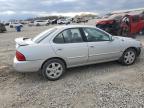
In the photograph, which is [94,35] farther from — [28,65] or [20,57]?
[20,57]

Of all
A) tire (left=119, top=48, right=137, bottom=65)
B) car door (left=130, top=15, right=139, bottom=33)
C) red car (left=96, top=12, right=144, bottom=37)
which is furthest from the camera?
car door (left=130, top=15, right=139, bottom=33)

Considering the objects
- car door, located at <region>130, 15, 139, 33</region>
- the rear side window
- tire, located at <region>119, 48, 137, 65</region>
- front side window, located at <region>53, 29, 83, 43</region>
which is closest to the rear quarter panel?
front side window, located at <region>53, 29, 83, 43</region>

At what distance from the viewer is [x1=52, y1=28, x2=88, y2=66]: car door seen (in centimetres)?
534

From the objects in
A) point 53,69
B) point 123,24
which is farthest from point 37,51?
point 123,24

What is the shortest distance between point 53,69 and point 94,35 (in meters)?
1.67

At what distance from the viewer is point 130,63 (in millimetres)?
6508

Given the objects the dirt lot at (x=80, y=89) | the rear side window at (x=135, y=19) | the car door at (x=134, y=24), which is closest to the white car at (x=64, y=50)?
the dirt lot at (x=80, y=89)

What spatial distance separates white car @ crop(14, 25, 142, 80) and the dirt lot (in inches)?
15.4

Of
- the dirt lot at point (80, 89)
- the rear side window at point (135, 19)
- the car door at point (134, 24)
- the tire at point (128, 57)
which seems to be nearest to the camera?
the dirt lot at point (80, 89)

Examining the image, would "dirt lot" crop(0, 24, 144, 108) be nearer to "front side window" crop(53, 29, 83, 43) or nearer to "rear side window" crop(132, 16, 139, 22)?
"front side window" crop(53, 29, 83, 43)

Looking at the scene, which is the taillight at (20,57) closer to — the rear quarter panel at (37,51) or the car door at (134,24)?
the rear quarter panel at (37,51)

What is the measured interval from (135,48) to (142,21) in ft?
27.0

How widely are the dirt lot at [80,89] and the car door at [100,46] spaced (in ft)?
1.41

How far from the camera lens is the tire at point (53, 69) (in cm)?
525
